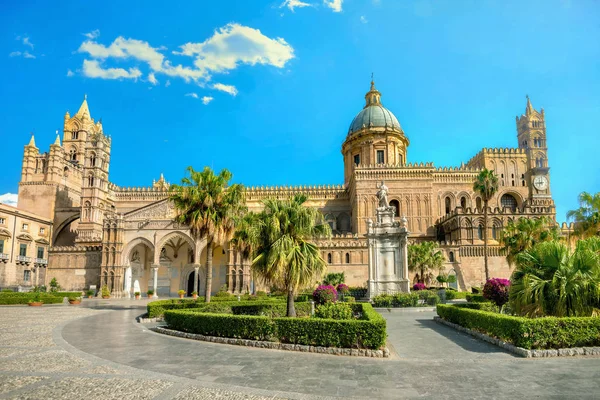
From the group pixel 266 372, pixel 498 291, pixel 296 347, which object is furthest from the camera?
pixel 498 291

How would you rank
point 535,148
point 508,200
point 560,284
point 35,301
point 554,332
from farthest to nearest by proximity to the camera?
point 535,148
point 508,200
point 35,301
point 560,284
point 554,332

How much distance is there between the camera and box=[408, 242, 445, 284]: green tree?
38906 millimetres

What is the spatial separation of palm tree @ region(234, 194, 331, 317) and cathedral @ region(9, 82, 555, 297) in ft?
85.7

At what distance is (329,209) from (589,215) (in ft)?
113

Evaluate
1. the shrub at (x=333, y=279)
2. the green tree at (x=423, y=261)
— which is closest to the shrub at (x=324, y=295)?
the shrub at (x=333, y=279)

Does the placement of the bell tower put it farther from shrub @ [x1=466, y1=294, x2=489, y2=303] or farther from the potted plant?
the potted plant

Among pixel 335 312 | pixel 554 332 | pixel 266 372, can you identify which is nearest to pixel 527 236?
pixel 335 312

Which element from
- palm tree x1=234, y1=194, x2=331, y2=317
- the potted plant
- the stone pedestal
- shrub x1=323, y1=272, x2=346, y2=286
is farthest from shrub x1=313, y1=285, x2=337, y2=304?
the potted plant

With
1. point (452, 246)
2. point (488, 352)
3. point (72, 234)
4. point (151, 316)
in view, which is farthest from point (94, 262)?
point (488, 352)

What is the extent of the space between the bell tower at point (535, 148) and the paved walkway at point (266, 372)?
5619 cm

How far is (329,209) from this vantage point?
192 ft

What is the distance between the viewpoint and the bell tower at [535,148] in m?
61.5

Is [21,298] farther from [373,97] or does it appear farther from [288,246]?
[373,97]

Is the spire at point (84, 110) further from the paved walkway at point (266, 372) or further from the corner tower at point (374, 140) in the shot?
the paved walkway at point (266, 372)
